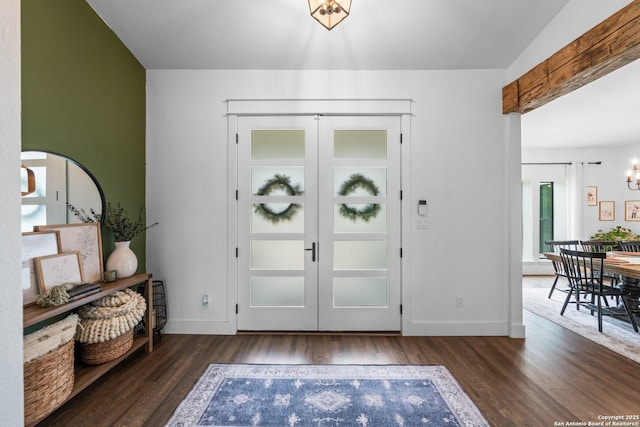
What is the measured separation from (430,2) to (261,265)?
9.50 ft

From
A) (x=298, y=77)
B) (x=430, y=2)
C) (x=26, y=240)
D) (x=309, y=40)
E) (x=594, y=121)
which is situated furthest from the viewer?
(x=594, y=121)

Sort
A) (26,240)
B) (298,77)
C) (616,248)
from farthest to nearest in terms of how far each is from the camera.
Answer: (616,248)
(298,77)
(26,240)

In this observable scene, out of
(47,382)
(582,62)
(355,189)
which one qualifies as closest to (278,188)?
(355,189)

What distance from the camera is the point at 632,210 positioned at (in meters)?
6.30

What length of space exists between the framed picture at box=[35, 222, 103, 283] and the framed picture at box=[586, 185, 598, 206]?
8.52 m

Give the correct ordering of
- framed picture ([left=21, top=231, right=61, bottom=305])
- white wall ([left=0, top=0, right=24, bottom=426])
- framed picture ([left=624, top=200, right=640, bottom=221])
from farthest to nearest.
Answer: framed picture ([left=624, top=200, right=640, bottom=221]) → framed picture ([left=21, top=231, right=61, bottom=305]) → white wall ([left=0, top=0, right=24, bottom=426])

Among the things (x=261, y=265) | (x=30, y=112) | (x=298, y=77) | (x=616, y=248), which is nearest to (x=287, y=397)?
(x=261, y=265)

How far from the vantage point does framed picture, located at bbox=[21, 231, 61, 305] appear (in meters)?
1.88

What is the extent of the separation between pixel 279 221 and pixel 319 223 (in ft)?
1.44

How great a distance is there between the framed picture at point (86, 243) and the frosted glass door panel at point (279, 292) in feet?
4.61

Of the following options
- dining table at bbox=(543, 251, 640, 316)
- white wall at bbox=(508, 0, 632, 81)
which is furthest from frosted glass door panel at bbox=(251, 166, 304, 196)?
dining table at bbox=(543, 251, 640, 316)

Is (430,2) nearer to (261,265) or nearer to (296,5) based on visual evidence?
(296,5)

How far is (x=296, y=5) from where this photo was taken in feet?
8.18

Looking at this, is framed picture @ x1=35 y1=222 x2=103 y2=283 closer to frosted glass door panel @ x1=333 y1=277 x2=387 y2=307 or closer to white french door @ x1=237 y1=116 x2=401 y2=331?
white french door @ x1=237 y1=116 x2=401 y2=331
